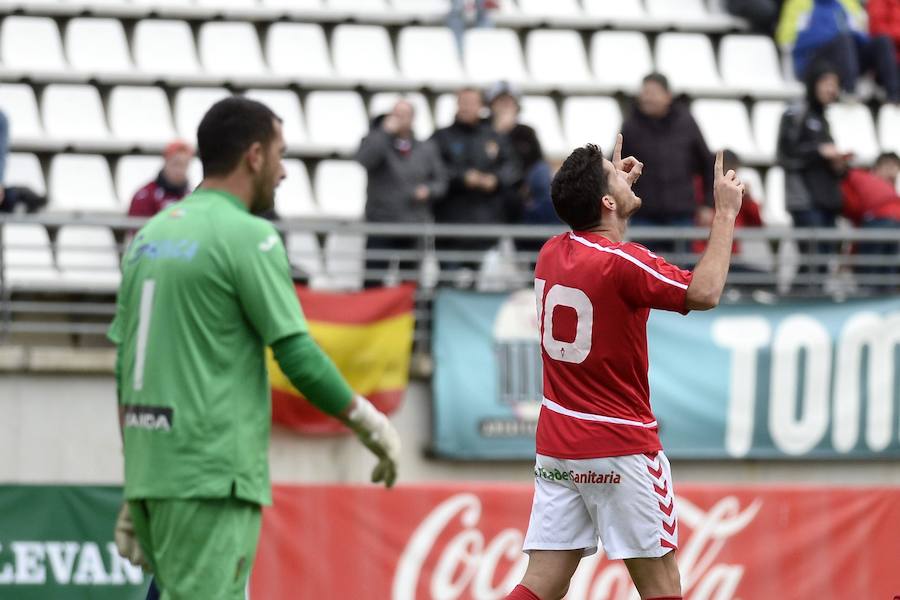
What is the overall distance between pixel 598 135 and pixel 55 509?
23.2 ft

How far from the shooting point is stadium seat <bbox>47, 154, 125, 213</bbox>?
12.9m

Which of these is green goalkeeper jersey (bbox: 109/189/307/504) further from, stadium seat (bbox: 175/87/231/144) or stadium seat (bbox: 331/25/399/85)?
stadium seat (bbox: 331/25/399/85)

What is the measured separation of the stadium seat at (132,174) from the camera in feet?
43.1

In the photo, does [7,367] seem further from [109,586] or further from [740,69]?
[740,69]

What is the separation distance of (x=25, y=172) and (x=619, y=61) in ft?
18.5

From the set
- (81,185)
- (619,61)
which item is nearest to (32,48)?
(81,185)

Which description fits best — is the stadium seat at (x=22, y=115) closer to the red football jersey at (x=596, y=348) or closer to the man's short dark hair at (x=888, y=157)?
the man's short dark hair at (x=888, y=157)

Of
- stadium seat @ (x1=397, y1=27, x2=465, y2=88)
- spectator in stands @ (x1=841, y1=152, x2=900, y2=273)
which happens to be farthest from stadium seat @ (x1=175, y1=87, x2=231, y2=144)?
spectator in stands @ (x1=841, y1=152, x2=900, y2=273)

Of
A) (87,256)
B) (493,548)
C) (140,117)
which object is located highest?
(140,117)

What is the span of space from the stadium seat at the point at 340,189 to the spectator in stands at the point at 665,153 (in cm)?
262

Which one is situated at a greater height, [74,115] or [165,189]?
[74,115]

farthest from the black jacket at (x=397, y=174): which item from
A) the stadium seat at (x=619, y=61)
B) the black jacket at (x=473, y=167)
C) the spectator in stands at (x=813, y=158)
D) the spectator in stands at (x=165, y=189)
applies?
the stadium seat at (x=619, y=61)

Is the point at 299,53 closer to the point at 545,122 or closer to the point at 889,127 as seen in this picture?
the point at 545,122

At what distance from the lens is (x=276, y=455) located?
37.1 ft
